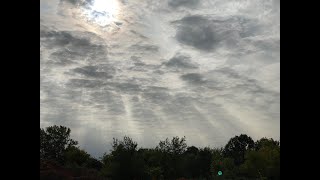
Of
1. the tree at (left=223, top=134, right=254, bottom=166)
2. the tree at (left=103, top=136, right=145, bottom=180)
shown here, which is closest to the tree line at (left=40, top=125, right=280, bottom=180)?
the tree at (left=103, top=136, right=145, bottom=180)

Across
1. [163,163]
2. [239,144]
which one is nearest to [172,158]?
[163,163]

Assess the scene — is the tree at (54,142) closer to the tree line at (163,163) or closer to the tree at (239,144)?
the tree line at (163,163)

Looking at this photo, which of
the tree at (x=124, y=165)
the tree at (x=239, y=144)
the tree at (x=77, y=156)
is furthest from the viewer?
the tree at (x=239, y=144)

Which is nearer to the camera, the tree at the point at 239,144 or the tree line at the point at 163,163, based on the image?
the tree line at the point at 163,163

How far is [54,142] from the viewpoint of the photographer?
57.3 metres

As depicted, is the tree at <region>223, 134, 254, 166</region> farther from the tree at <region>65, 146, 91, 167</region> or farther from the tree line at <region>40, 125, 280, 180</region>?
the tree at <region>65, 146, 91, 167</region>

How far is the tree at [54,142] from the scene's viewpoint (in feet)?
185

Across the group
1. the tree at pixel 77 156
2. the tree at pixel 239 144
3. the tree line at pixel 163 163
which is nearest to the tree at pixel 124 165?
the tree line at pixel 163 163

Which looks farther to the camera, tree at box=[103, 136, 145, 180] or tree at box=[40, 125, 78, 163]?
tree at box=[40, 125, 78, 163]

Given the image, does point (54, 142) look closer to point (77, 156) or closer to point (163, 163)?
point (77, 156)

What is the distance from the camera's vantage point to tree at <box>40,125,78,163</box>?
56.3 m

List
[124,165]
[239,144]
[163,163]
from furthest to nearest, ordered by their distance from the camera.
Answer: [239,144], [163,163], [124,165]

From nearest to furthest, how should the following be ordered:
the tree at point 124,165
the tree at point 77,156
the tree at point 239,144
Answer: the tree at point 124,165 → the tree at point 77,156 → the tree at point 239,144
